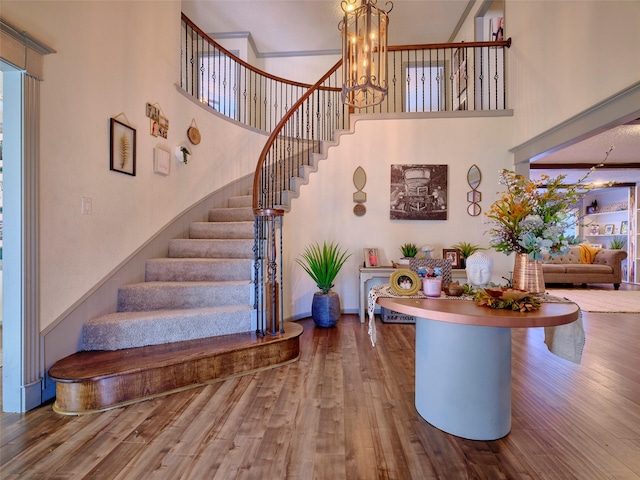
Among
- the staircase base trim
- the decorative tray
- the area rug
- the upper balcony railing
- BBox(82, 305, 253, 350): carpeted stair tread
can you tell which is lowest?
the area rug

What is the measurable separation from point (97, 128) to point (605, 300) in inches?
301

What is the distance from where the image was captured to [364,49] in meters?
2.24

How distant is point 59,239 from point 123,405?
1231 mm

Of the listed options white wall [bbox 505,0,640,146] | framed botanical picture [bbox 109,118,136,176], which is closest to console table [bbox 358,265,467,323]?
white wall [bbox 505,0,640,146]

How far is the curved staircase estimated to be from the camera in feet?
6.52

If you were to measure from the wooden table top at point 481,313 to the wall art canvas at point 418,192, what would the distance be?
283 centimetres

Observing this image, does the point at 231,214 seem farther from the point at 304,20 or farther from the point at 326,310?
the point at 304,20

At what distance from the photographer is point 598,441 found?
168cm

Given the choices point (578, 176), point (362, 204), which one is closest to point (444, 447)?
point (362, 204)

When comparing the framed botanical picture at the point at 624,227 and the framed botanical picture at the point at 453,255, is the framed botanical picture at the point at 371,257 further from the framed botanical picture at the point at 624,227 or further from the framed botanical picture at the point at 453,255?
the framed botanical picture at the point at 624,227

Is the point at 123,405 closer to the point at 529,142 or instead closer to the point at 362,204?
the point at 362,204

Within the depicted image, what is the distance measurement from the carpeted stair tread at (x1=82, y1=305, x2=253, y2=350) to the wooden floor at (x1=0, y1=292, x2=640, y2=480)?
49 centimetres

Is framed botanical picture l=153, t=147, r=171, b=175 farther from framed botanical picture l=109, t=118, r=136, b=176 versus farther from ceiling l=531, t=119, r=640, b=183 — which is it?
ceiling l=531, t=119, r=640, b=183

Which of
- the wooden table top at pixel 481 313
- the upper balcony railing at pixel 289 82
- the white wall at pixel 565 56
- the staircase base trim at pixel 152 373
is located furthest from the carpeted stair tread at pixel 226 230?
the white wall at pixel 565 56
